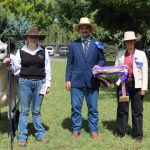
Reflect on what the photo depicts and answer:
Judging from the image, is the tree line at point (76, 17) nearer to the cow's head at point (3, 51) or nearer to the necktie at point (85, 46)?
the necktie at point (85, 46)

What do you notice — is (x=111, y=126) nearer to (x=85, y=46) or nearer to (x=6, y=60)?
(x=85, y=46)

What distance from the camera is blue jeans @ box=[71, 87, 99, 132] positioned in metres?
7.79

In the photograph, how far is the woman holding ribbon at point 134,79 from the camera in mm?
7496

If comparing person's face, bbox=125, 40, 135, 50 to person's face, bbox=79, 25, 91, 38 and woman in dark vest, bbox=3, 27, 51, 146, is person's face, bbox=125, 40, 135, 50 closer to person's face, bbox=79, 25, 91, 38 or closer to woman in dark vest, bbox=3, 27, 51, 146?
person's face, bbox=79, 25, 91, 38

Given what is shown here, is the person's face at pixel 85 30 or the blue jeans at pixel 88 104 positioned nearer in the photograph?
the person's face at pixel 85 30

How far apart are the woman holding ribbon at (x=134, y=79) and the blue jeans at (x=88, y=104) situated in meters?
0.48

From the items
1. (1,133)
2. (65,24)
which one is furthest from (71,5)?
(1,133)

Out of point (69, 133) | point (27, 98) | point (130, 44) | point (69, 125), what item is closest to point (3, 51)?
point (27, 98)

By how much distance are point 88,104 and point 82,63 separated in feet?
2.66

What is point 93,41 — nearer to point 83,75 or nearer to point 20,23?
point 83,75

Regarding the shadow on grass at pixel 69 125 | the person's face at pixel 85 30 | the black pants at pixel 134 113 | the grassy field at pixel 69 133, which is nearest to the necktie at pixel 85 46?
the person's face at pixel 85 30

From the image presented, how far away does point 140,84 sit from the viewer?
7.50 metres

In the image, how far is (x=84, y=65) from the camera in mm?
7703

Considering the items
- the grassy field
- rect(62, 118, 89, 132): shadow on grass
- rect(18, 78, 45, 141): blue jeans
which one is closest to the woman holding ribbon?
the grassy field
